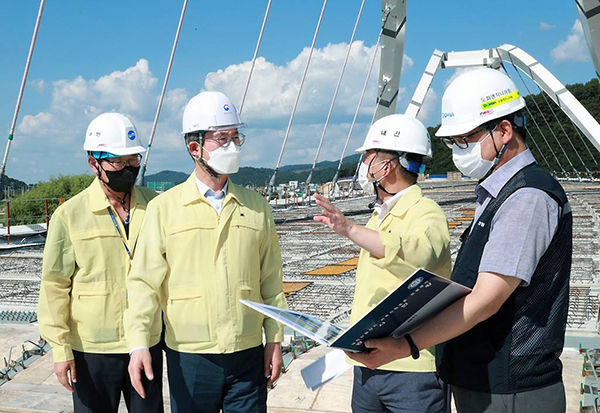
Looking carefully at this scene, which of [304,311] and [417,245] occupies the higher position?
[417,245]

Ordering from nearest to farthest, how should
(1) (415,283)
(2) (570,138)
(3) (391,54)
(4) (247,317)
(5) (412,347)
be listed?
1. (1) (415,283)
2. (5) (412,347)
3. (4) (247,317)
4. (3) (391,54)
5. (2) (570,138)

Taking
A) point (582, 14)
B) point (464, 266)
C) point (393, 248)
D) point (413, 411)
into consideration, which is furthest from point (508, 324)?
point (582, 14)

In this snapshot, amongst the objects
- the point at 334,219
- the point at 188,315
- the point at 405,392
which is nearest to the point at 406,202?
the point at 334,219

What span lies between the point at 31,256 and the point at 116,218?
915 cm

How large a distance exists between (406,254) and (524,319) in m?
0.59

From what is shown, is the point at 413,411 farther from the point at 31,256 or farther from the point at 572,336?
the point at 31,256

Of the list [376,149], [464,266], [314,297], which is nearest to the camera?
[464,266]

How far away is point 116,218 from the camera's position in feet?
9.52

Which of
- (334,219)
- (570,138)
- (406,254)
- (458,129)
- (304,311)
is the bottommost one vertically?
(304,311)

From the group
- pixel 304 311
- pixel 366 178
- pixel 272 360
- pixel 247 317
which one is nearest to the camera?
pixel 247 317

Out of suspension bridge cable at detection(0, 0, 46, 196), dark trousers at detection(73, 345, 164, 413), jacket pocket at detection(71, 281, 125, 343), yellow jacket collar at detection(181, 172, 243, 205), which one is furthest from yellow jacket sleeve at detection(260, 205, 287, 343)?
suspension bridge cable at detection(0, 0, 46, 196)

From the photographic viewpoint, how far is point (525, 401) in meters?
1.77

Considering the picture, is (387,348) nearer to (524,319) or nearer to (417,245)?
(524,319)

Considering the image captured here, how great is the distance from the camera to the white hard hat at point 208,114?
2.55m
